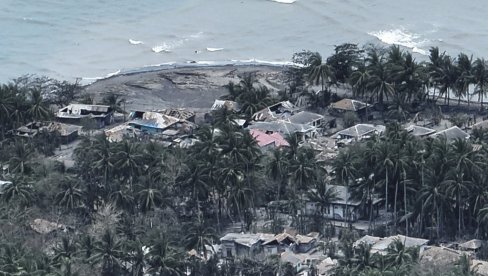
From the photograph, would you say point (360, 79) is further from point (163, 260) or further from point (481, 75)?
point (163, 260)

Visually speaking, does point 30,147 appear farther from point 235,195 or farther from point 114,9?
point 114,9

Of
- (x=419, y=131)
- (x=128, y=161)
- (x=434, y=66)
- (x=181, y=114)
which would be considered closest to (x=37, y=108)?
(x=181, y=114)

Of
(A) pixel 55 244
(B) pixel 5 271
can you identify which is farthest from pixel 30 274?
(A) pixel 55 244

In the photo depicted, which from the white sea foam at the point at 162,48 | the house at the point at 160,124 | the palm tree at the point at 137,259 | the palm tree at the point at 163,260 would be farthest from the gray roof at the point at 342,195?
the white sea foam at the point at 162,48

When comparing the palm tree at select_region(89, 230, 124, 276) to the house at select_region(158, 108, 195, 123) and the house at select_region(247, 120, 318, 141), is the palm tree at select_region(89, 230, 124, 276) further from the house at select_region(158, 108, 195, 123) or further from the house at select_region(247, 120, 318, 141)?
the house at select_region(158, 108, 195, 123)

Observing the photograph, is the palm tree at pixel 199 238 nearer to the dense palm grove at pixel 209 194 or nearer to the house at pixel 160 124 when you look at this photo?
the dense palm grove at pixel 209 194
